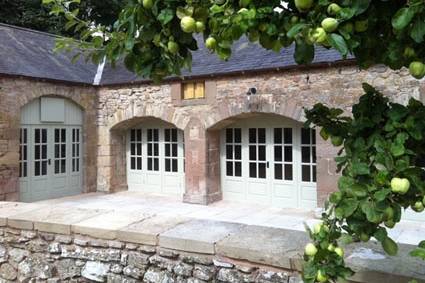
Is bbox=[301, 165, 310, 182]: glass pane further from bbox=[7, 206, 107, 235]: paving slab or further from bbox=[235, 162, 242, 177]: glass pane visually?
bbox=[7, 206, 107, 235]: paving slab

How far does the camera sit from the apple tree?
1.06 metres

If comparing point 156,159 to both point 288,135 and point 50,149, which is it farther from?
point 288,135

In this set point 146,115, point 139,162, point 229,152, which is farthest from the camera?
point 139,162

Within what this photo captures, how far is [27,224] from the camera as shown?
3098mm

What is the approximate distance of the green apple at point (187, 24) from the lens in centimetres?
124

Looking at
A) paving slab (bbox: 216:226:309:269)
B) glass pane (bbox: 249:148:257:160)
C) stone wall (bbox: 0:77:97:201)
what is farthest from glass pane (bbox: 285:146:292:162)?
paving slab (bbox: 216:226:309:269)

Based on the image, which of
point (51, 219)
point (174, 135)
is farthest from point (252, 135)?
point (51, 219)

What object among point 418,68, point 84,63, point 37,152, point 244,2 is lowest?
point 37,152

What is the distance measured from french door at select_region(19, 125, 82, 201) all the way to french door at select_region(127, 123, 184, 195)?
4.28 feet

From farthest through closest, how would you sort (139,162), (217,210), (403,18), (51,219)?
(139,162), (217,210), (51,219), (403,18)

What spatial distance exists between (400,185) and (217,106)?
24.8ft

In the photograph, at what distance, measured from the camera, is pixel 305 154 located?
832cm

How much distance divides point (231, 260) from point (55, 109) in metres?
8.12

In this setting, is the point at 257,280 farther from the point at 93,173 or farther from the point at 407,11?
the point at 93,173
